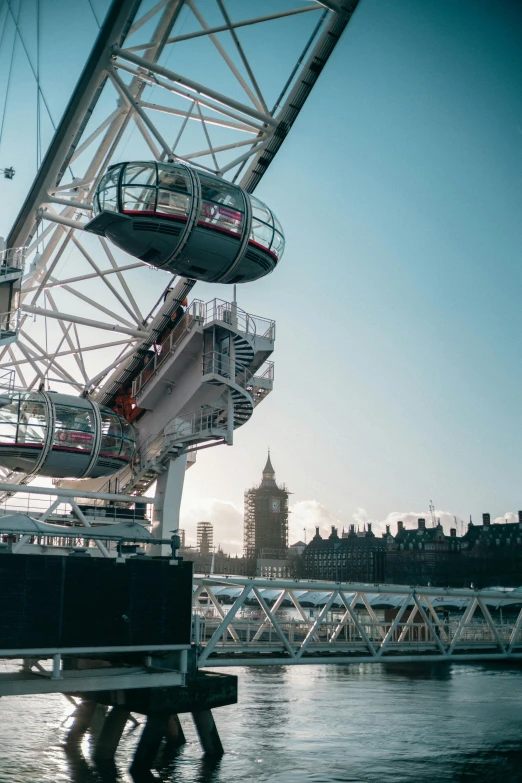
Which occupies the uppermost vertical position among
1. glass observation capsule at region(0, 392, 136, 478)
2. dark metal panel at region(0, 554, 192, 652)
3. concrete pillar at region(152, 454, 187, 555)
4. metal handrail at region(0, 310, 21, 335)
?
metal handrail at region(0, 310, 21, 335)

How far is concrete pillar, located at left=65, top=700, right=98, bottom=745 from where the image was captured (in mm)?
26156

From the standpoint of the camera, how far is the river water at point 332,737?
2119 cm

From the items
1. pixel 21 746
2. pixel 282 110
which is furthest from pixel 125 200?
pixel 21 746

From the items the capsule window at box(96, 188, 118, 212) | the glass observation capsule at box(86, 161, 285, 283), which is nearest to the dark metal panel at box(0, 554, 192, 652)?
the glass observation capsule at box(86, 161, 285, 283)

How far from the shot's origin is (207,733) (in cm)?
2250

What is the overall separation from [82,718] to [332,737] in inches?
314

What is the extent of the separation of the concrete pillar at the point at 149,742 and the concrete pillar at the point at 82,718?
17.2 feet

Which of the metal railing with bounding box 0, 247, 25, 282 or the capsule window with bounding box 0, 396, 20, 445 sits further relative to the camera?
the capsule window with bounding box 0, 396, 20, 445

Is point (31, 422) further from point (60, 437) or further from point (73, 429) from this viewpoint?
point (73, 429)

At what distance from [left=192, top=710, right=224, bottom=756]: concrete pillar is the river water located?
42 centimetres

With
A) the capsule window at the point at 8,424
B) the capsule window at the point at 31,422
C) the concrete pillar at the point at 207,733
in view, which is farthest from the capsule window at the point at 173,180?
the concrete pillar at the point at 207,733

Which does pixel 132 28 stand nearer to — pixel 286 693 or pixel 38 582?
pixel 38 582

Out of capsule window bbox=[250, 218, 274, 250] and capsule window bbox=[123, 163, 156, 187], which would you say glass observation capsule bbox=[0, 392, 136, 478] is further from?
capsule window bbox=[250, 218, 274, 250]

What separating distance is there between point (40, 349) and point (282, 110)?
14651 mm
